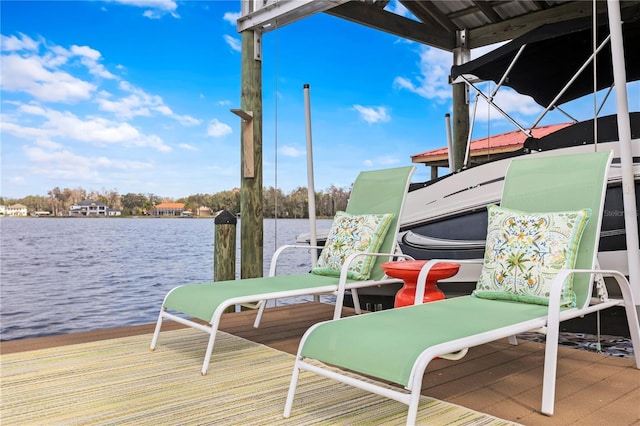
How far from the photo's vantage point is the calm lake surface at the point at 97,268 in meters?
8.61

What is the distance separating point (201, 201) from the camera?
10.3 metres

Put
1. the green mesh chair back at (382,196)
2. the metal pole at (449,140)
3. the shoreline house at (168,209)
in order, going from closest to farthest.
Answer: the green mesh chair back at (382,196)
the metal pole at (449,140)
the shoreline house at (168,209)

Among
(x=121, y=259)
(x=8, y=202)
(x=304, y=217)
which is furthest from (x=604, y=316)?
(x=121, y=259)

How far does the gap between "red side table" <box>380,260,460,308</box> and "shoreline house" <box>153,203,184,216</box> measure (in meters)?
8.41

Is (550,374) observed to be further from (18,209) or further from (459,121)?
(18,209)

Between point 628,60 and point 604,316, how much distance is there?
208 centimetres

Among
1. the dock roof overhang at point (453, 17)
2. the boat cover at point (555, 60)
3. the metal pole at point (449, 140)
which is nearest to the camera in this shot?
the boat cover at point (555, 60)

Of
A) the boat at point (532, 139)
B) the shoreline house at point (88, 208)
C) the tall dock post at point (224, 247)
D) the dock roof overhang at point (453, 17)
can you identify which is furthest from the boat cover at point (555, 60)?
the shoreline house at point (88, 208)

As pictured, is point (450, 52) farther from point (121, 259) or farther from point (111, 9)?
point (111, 9)

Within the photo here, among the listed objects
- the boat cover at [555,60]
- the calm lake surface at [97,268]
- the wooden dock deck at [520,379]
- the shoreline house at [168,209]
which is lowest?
the calm lake surface at [97,268]

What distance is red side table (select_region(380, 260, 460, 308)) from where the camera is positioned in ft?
8.82

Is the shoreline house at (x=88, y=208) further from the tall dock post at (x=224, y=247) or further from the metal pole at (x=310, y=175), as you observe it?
the metal pole at (x=310, y=175)

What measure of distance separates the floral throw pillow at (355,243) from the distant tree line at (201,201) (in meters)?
0.64

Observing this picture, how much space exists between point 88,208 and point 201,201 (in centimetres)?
365
